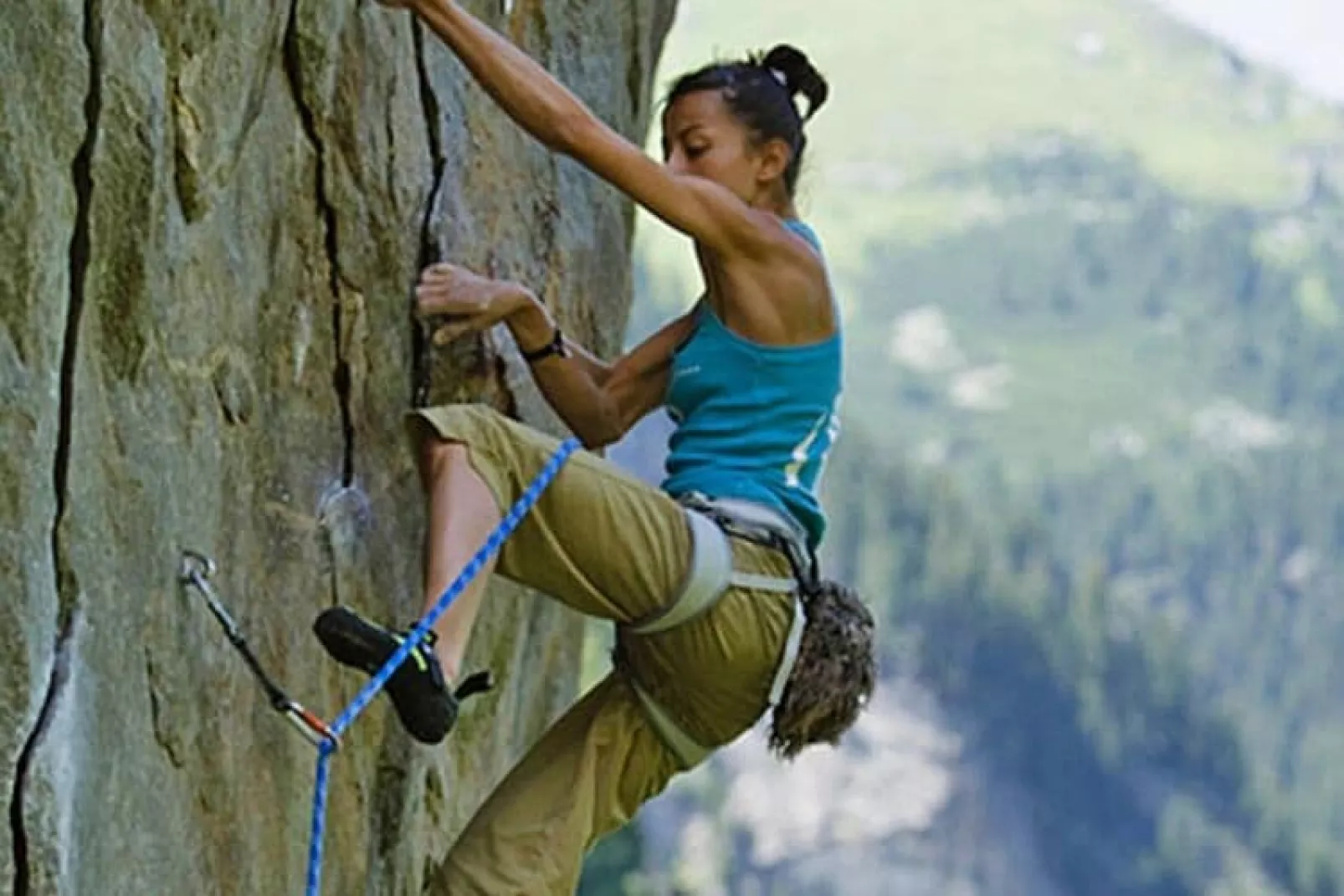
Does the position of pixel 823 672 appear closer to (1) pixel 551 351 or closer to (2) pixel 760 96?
(1) pixel 551 351

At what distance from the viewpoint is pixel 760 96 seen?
25.3 ft

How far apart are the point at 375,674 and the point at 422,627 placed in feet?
0.65

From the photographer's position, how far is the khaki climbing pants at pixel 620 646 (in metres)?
6.92

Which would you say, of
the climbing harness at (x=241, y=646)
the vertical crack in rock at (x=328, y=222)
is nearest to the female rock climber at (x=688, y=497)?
the vertical crack in rock at (x=328, y=222)

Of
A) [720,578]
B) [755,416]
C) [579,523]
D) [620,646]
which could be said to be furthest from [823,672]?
[579,523]

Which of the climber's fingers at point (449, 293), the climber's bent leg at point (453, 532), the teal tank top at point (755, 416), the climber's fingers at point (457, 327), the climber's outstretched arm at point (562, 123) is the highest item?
the climber's outstretched arm at point (562, 123)

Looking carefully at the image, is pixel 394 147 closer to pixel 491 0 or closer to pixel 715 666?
pixel 491 0

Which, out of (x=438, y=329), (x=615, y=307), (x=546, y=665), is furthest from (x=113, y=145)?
(x=546, y=665)

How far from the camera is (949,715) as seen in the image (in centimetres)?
14512

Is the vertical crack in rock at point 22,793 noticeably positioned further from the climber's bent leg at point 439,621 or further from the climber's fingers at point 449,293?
the climber's fingers at point 449,293

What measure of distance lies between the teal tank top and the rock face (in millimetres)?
1117

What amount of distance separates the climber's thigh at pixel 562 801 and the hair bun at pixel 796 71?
7.59 feet

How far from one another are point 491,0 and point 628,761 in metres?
3.49

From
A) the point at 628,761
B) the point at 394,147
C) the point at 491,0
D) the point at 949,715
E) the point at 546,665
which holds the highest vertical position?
the point at 949,715
